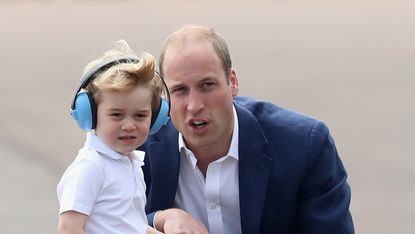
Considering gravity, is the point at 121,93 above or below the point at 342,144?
above

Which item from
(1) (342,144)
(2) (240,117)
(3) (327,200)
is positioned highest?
(2) (240,117)

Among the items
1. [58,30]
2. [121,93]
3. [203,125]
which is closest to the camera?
[121,93]

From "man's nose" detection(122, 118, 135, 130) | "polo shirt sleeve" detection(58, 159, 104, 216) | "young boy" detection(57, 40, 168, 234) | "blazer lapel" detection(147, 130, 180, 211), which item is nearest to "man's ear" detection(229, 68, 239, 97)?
"blazer lapel" detection(147, 130, 180, 211)

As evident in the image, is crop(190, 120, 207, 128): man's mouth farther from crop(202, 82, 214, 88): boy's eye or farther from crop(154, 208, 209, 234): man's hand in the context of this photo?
crop(154, 208, 209, 234): man's hand

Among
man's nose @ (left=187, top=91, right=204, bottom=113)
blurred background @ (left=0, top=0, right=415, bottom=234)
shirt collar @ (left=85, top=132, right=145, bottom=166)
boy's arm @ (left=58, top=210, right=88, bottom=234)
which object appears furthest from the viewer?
blurred background @ (left=0, top=0, right=415, bottom=234)

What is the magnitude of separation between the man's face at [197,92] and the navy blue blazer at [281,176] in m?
0.18

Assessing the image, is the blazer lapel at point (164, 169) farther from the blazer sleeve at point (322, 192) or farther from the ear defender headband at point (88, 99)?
the ear defender headband at point (88, 99)

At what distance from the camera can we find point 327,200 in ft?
12.1

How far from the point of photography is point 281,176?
3.65 m

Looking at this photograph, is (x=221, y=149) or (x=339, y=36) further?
(x=339, y=36)

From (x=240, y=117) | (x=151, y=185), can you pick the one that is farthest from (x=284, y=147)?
(x=151, y=185)

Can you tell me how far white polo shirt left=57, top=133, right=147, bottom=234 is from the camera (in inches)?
117
